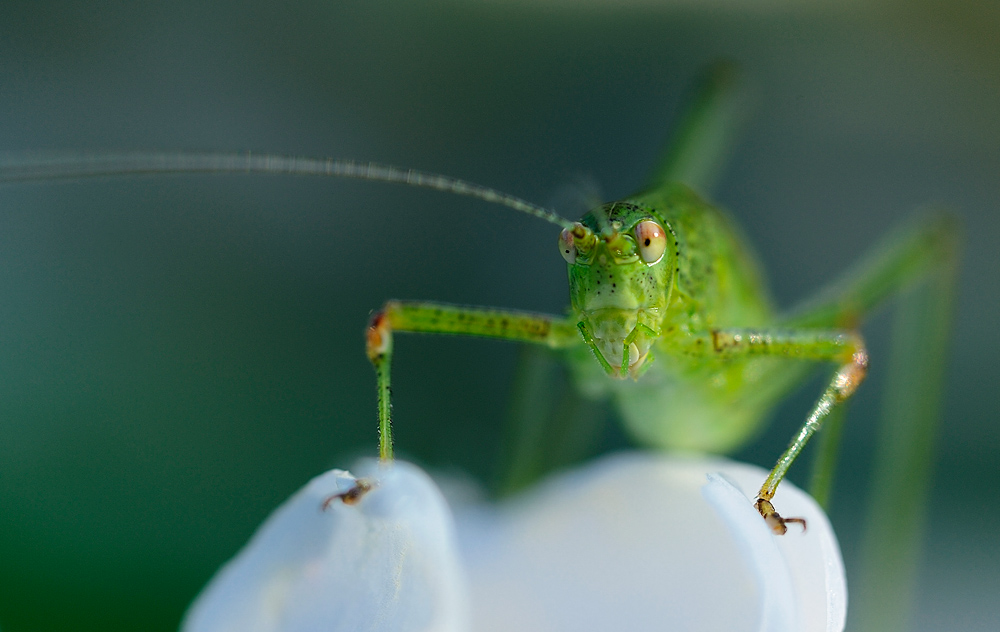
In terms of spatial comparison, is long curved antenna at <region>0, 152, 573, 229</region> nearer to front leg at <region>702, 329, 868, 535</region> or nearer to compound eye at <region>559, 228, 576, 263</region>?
compound eye at <region>559, 228, 576, 263</region>

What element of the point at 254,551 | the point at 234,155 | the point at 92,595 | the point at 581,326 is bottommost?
the point at 92,595

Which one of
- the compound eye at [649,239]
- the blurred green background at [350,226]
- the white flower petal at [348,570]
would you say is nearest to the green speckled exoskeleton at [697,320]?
the compound eye at [649,239]

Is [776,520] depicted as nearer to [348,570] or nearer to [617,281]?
[348,570]

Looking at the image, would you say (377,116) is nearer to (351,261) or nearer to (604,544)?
(351,261)

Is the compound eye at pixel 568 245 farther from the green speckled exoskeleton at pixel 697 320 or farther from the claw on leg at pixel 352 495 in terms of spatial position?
the claw on leg at pixel 352 495

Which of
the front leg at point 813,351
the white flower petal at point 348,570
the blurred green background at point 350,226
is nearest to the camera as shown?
the white flower petal at point 348,570

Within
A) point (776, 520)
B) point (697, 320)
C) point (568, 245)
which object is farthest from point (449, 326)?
point (776, 520)

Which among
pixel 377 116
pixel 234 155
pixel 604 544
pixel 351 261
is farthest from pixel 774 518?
pixel 377 116
